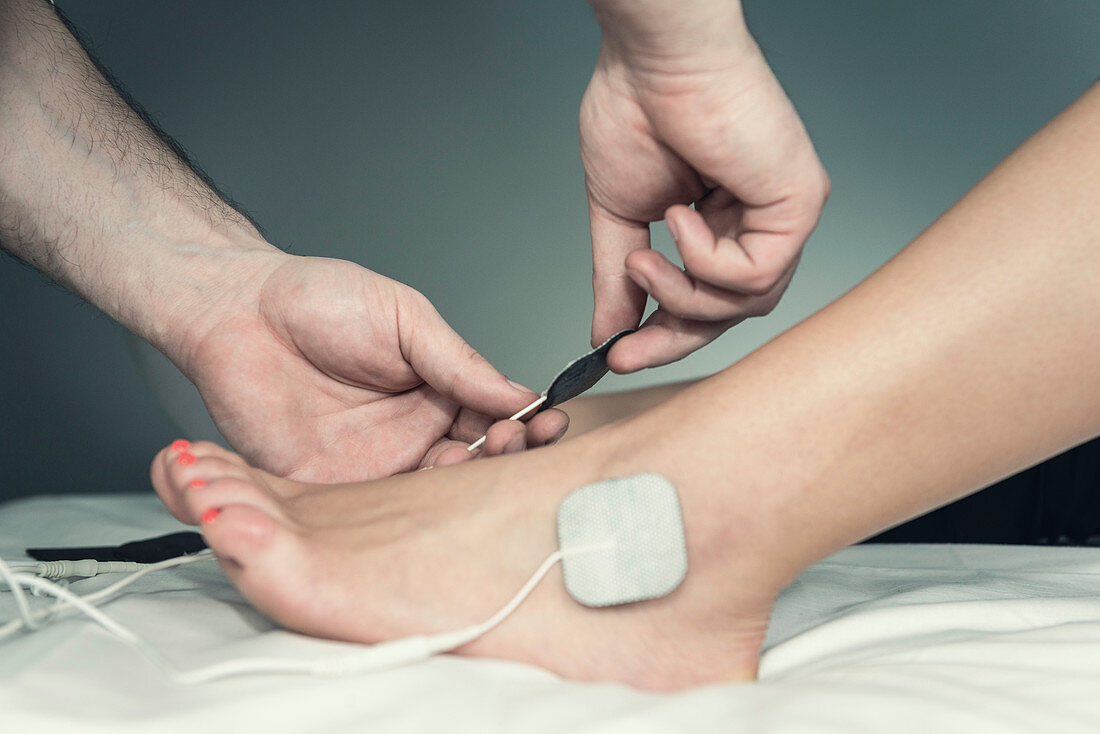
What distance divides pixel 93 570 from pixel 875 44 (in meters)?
2.29

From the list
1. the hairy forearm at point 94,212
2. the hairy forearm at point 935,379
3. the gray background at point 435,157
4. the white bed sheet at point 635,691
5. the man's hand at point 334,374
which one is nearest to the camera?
the white bed sheet at point 635,691

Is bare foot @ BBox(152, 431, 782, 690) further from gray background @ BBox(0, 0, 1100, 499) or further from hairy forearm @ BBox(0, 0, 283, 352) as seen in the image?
gray background @ BBox(0, 0, 1100, 499)

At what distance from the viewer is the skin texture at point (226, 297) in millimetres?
1048

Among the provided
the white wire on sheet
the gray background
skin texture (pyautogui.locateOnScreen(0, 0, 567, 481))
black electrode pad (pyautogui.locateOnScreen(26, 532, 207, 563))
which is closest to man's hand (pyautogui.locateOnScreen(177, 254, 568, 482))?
skin texture (pyautogui.locateOnScreen(0, 0, 567, 481))

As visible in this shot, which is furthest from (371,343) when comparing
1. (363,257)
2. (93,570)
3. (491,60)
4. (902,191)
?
(902,191)

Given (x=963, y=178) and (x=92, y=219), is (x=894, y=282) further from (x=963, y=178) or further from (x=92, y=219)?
(x=963, y=178)

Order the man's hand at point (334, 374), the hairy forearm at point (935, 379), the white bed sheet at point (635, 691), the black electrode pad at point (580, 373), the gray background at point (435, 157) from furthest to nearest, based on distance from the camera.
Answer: the gray background at point (435, 157)
the man's hand at point (334, 374)
the black electrode pad at point (580, 373)
the hairy forearm at point (935, 379)
the white bed sheet at point (635, 691)

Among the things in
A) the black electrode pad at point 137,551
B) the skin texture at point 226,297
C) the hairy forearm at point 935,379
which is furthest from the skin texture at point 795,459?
the black electrode pad at point 137,551

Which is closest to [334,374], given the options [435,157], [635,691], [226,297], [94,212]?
[226,297]

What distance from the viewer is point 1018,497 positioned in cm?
136

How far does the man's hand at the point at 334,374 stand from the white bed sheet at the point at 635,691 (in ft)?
0.88

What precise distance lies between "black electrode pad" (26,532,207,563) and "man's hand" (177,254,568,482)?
176 mm

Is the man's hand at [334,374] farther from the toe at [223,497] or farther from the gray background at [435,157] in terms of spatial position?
the gray background at [435,157]

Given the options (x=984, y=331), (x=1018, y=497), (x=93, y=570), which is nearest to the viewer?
(x=984, y=331)
